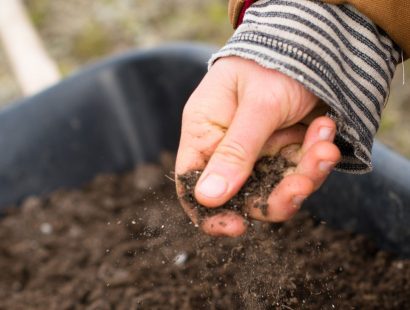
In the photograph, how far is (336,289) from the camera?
106 cm

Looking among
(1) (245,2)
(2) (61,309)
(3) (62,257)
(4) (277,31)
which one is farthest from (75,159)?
(4) (277,31)

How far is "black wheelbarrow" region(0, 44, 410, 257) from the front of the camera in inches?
62.8

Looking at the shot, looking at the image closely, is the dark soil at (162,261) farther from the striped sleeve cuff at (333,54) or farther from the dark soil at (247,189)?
the striped sleeve cuff at (333,54)

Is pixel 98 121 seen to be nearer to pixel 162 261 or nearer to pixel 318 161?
pixel 162 261

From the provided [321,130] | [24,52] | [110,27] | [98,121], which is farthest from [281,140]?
[110,27]

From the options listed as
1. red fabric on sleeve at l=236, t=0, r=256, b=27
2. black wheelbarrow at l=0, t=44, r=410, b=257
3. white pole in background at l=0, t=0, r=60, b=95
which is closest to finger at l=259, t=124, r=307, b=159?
red fabric on sleeve at l=236, t=0, r=256, b=27

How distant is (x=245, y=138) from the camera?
29.3 inches

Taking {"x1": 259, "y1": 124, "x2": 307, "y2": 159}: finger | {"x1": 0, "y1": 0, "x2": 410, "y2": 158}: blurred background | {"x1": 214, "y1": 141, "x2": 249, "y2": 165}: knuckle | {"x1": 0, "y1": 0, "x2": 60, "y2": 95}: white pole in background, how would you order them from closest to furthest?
{"x1": 214, "y1": 141, "x2": 249, "y2": 165}: knuckle
{"x1": 259, "y1": 124, "x2": 307, "y2": 159}: finger
{"x1": 0, "y1": 0, "x2": 60, "y2": 95}: white pole in background
{"x1": 0, "y1": 0, "x2": 410, "y2": 158}: blurred background

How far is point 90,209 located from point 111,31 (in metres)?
1.23

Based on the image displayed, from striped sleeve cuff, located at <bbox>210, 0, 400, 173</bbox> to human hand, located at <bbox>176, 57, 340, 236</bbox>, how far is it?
26 millimetres

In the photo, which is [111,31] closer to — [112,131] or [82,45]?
[82,45]

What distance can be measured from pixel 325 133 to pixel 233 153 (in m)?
0.15

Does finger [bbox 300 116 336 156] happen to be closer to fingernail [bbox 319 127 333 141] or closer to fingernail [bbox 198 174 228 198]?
fingernail [bbox 319 127 333 141]

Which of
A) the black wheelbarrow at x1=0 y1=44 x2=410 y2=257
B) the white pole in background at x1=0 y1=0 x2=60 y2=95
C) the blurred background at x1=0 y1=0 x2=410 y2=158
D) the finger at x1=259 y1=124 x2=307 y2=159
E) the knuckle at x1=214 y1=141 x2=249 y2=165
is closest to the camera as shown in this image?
the knuckle at x1=214 y1=141 x2=249 y2=165
